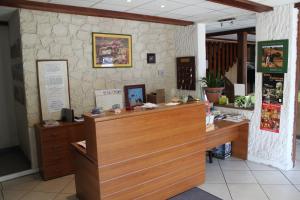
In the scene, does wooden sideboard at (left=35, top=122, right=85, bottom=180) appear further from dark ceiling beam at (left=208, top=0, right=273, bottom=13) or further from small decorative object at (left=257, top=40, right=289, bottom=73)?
small decorative object at (left=257, top=40, right=289, bottom=73)

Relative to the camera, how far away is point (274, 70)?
3707 millimetres

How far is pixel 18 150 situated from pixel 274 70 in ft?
15.6

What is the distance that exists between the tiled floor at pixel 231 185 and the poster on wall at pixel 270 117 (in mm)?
615

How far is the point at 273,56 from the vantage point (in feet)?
12.2

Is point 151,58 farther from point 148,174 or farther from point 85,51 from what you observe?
point 148,174

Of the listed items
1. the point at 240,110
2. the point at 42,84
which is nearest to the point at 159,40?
the point at 240,110

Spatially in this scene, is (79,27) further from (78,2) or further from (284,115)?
(284,115)

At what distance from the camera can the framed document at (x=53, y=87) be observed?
3736mm

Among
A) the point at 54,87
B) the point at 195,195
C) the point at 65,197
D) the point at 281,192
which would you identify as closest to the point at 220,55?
the point at 281,192

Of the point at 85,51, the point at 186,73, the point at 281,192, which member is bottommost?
the point at 281,192

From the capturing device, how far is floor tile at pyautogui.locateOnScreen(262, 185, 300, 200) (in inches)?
119

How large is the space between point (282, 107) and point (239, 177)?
1.20 m

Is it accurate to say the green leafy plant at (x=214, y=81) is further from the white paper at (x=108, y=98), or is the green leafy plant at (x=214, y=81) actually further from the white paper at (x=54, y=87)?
the white paper at (x=54, y=87)

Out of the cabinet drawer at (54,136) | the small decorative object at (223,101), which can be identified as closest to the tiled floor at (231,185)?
the cabinet drawer at (54,136)
